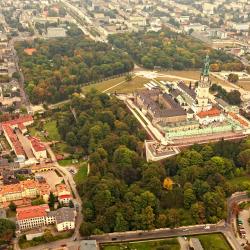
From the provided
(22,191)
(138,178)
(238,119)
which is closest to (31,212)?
(22,191)

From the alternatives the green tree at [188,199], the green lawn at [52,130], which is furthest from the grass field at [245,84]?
the green tree at [188,199]

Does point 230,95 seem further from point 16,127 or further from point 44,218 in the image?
point 44,218

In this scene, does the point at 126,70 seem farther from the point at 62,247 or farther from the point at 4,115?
the point at 62,247

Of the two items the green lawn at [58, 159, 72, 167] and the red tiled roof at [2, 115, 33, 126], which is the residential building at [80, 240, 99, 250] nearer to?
the green lawn at [58, 159, 72, 167]

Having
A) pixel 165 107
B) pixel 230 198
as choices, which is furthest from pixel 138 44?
pixel 230 198

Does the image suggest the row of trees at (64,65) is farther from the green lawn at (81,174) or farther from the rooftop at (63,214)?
the rooftop at (63,214)

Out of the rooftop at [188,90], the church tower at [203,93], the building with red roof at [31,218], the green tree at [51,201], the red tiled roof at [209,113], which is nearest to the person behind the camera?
the building with red roof at [31,218]

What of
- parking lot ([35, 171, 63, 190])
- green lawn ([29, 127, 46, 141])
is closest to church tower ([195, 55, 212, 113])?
green lawn ([29, 127, 46, 141])
